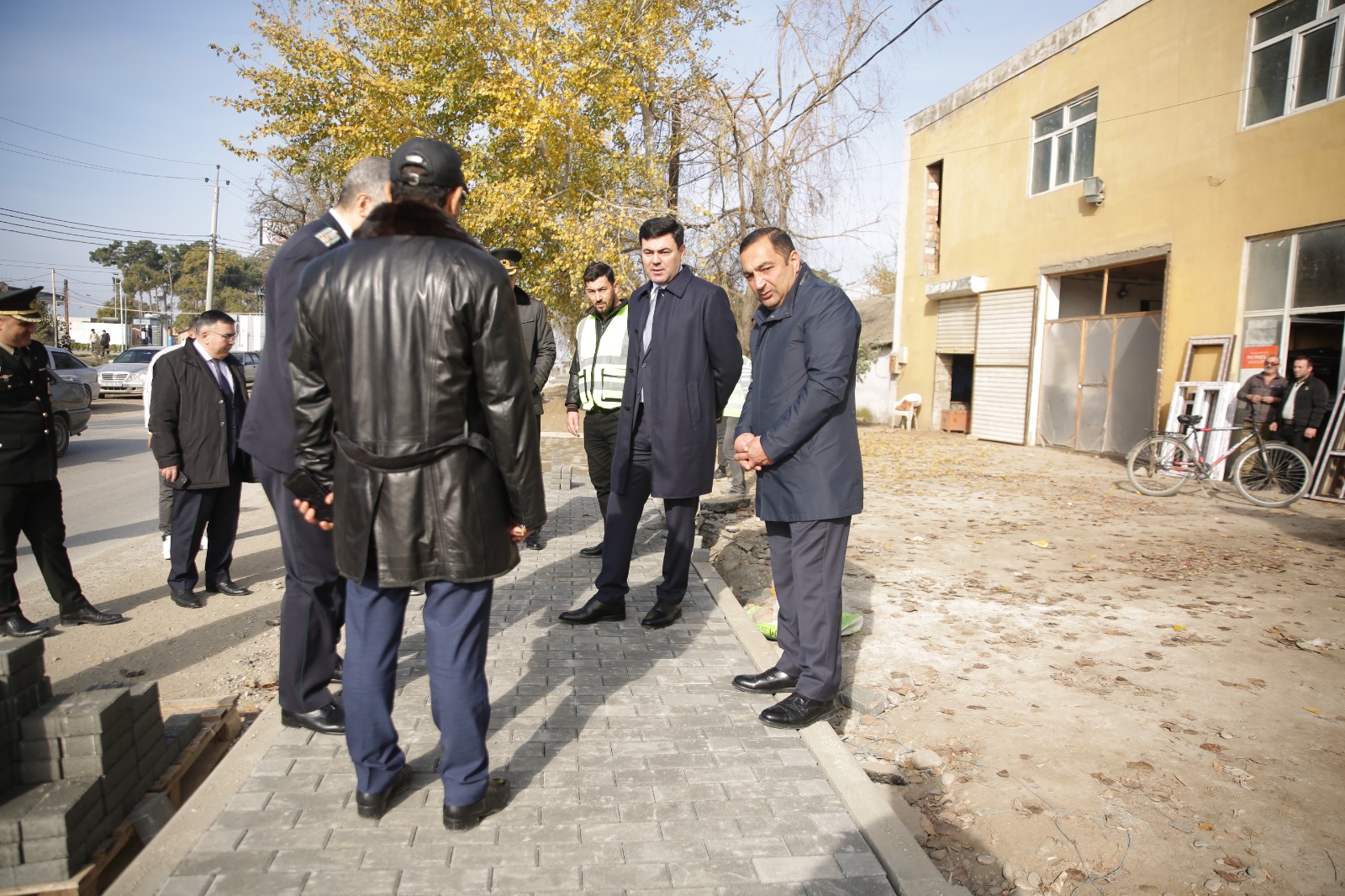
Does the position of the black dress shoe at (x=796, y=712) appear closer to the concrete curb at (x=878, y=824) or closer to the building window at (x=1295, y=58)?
the concrete curb at (x=878, y=824)

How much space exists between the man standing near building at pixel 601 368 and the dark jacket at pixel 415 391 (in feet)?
9.86

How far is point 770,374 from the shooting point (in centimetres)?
381

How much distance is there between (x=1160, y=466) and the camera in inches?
438

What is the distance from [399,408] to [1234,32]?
47.2 ft

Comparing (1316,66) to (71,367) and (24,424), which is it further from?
(71,367)

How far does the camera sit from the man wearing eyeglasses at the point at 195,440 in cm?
556

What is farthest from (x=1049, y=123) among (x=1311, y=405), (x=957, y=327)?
(x=1311, y=405)

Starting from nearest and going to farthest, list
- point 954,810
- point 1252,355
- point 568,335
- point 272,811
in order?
point 272,811 < point 954,810 < point 1252,355 < point 568,335

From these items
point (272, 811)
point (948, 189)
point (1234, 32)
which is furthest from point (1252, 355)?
point (272, 811)

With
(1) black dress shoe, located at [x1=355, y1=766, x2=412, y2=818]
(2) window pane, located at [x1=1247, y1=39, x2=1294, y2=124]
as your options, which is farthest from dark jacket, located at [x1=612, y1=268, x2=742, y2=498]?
(2) window pane, located at [x1=1247, y1=39, x2=1294, y2=124]

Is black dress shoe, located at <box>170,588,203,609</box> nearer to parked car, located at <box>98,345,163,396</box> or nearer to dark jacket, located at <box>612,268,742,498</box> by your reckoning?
dark jacket, located at <box>612,268,742,498</box>

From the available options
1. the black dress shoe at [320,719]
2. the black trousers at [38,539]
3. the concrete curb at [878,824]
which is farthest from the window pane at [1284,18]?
the black trousers at [38,539]

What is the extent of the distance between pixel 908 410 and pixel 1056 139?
728 cm

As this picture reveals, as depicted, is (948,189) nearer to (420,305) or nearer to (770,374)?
(770,374)
